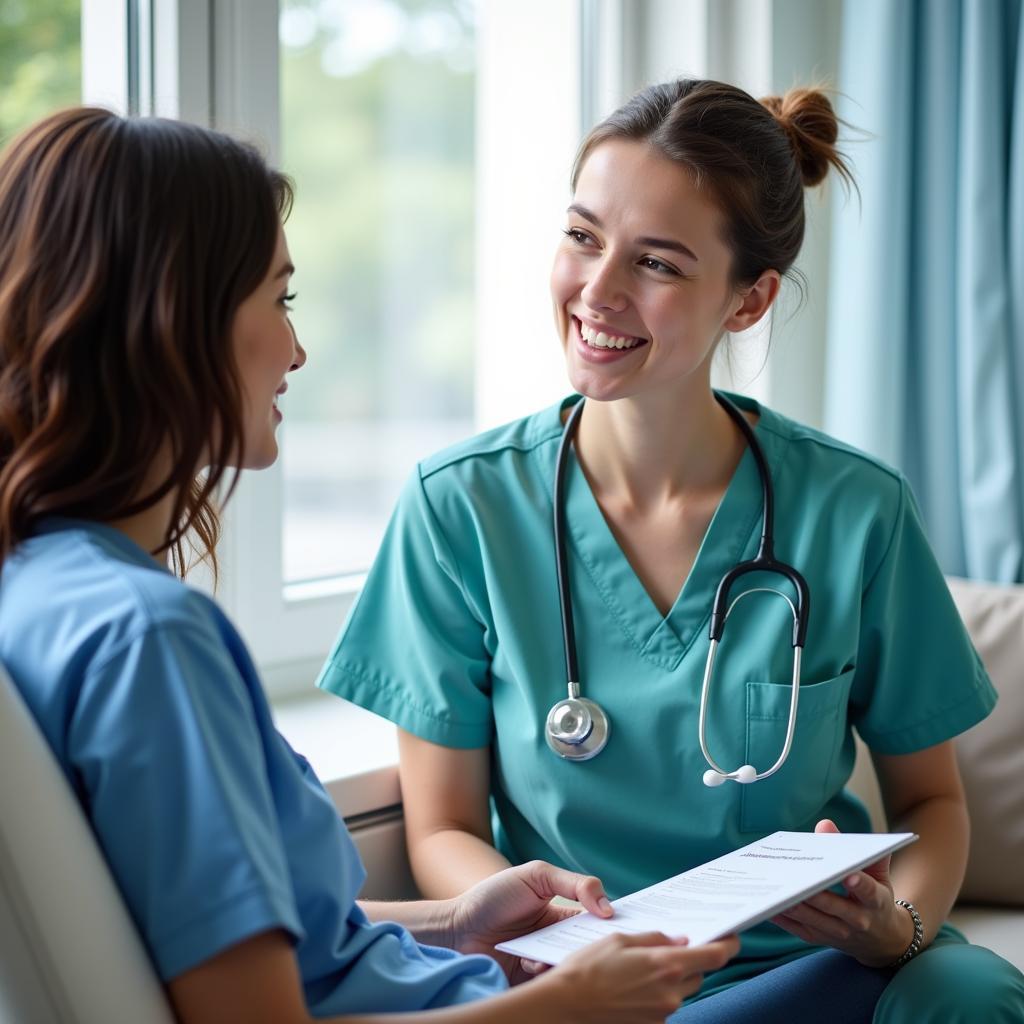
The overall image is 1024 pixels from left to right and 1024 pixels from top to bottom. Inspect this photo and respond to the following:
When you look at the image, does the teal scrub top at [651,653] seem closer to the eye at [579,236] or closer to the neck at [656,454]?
the neck at [656,454]

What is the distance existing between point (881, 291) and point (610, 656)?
0.94 metres

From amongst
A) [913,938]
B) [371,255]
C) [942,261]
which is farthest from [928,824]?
[371,255]

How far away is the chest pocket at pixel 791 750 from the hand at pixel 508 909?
0.88 feet

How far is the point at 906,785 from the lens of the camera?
1.58 m

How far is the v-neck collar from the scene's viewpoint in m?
1.45

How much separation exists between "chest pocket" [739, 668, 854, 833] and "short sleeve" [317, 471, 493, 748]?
1.04 ft

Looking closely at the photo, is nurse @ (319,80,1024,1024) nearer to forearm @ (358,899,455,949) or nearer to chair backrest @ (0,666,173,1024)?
forearm @ (358,899,455,949)

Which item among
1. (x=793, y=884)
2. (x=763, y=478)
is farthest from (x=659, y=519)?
(x=793, y=884)

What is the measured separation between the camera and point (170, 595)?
0.83 meters

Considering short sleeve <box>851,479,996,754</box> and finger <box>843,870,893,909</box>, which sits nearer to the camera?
finger <box>843,870,893,909</box>

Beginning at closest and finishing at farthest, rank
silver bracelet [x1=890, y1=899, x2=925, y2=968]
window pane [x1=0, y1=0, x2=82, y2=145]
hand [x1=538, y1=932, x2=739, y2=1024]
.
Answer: hand [x1=538, y1=932, x2=739, y2=1024] < silver bracelet [x1=890, y1=899, x2=925, y2=968] < window pane [x1=0, y1=0, x2=82, y2=145]

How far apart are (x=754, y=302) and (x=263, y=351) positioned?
785mm

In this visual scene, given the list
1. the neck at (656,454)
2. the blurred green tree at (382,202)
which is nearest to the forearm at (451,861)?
the neck at (656,454)

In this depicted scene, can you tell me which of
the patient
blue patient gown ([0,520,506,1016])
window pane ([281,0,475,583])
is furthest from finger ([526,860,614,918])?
window pane ([281,0,475,583])
